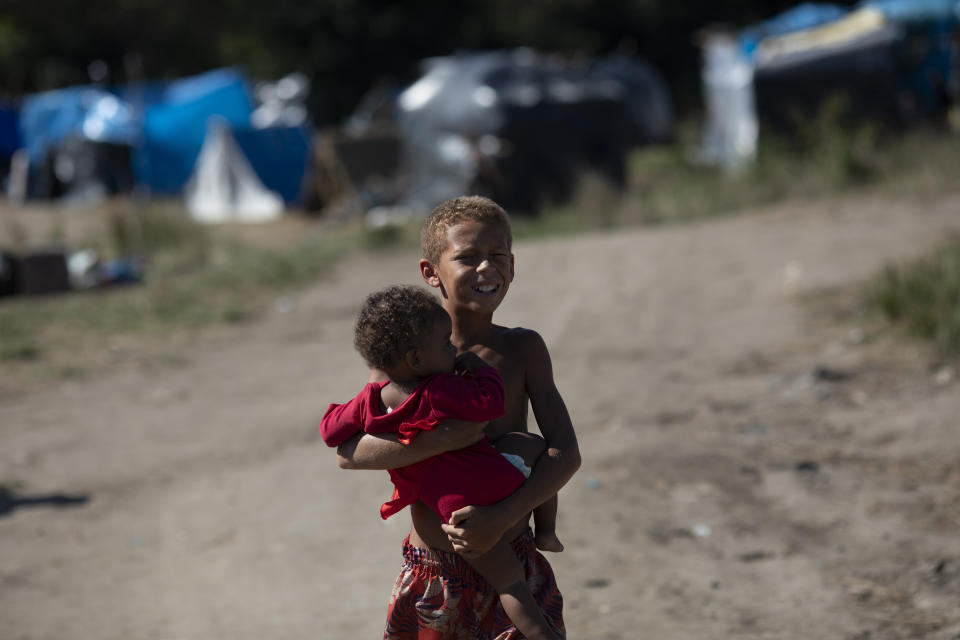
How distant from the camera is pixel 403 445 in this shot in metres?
2.03

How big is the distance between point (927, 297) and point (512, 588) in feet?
16.1

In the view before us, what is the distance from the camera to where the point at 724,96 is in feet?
65.9

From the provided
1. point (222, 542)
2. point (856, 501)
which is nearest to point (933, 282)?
point (856, 501)

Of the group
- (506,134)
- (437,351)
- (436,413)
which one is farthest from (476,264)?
(506,134)

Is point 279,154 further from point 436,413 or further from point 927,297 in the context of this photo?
point 436,413

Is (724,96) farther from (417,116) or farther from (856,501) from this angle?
(856,501)

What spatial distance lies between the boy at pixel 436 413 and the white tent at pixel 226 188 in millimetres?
16659

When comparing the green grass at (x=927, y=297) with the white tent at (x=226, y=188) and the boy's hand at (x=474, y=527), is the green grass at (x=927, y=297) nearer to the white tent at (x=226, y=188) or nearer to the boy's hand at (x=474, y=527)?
the boy's hand at (x=474, y=527)

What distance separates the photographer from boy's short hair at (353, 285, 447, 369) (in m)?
1.97

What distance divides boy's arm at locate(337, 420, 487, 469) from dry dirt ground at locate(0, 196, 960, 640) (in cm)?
153

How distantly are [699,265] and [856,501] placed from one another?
5.15 meters

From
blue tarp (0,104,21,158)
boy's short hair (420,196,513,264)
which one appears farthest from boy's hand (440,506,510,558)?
blue tarp (0,104,21,158)

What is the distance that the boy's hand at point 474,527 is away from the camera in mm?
2039

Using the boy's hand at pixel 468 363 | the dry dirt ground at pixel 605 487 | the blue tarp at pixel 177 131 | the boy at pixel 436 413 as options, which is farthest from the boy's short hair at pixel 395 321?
the blue tarp at pixel 177 131
